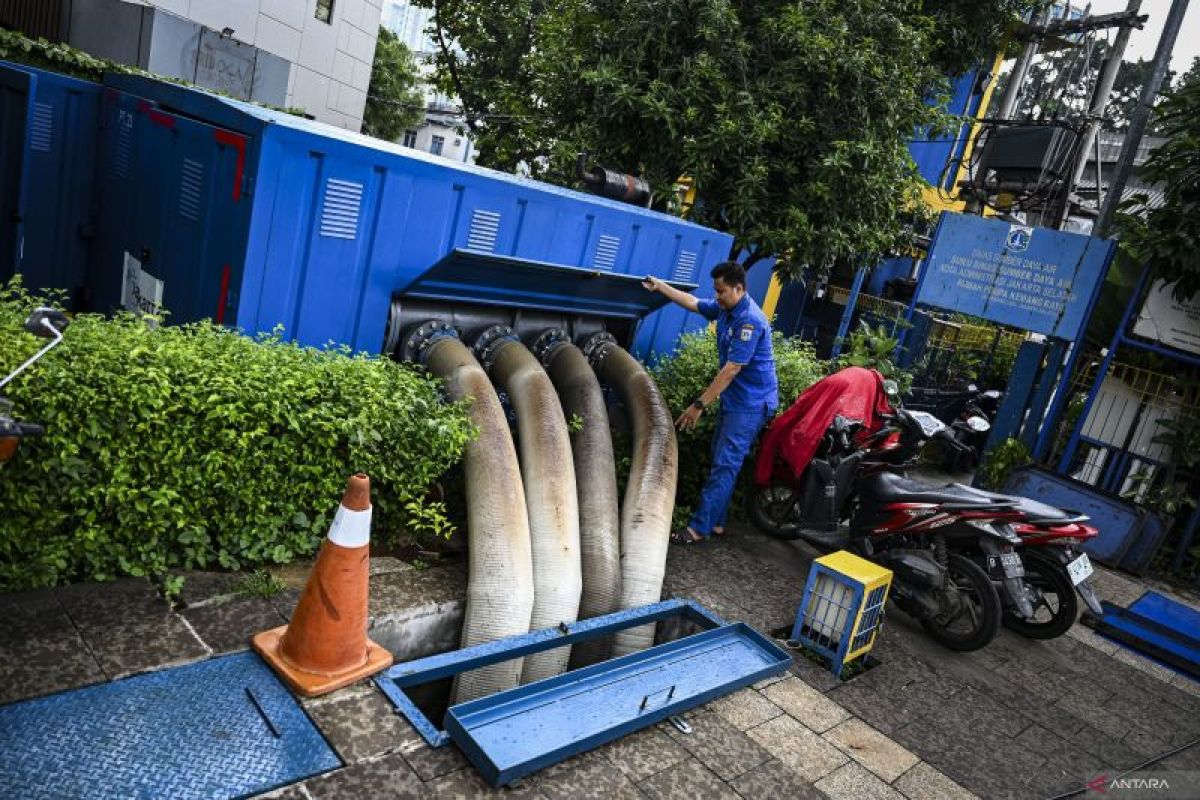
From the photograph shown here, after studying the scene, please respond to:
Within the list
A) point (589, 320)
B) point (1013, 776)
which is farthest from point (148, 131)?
point (1013, 776)

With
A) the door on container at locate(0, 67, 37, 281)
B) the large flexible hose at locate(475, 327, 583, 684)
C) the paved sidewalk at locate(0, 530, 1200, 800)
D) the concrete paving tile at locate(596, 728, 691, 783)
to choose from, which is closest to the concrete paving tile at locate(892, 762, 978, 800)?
the paved sidewalk at locate(0, 530, 1200, 800)

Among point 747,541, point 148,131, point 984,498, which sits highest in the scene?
point 148,131

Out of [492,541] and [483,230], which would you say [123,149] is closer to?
[483,230]

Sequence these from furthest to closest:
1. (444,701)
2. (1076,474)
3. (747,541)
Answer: (1076,474) → (747,541) → (444,701)

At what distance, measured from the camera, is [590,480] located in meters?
5.09

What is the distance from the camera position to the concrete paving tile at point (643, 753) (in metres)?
3.28

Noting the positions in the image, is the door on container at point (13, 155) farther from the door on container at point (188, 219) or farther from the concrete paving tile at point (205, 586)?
the concrete paving tile at point (205, 586)

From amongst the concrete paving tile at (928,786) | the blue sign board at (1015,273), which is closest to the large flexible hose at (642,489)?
the concrete paving tile at (928,786)

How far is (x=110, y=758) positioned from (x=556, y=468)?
8.48 ft

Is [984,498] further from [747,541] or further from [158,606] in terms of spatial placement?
[158,606]

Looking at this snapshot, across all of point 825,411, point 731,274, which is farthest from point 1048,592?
point 731,274

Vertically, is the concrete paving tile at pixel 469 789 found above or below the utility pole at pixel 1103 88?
below

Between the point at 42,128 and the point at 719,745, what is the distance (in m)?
6.50

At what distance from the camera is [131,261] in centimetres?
587
